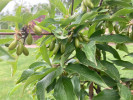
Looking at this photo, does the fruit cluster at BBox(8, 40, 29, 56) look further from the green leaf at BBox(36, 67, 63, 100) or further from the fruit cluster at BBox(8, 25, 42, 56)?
the green leaf at BBox(36, 67, 63, 100)

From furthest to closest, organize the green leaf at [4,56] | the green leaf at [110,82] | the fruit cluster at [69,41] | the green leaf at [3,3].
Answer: the green leaf at [110,82] → the fruit cluster at [69,41] → the green leaf at [3,3] → the green leaf at [4,56]

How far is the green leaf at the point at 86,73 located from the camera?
0.67 m

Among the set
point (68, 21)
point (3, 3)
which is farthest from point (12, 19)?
point (68, 21)

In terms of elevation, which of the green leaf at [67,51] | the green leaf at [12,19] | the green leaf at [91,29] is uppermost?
the green leaf at [12,19]

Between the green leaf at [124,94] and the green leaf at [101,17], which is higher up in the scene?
the green leaf at [101,17]

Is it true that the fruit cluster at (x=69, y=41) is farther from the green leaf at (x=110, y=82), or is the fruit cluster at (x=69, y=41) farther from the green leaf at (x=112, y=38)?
the green leaf at (x=110, y=82)

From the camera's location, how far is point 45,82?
28.4 inches

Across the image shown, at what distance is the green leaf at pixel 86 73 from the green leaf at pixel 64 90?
0.21 feet

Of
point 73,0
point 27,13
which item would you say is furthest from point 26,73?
point 73,0

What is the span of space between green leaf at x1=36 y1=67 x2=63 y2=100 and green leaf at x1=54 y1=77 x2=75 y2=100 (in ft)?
0.19

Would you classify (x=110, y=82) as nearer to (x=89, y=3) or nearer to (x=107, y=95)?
(x=107, y=95)

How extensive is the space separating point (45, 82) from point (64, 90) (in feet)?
0.29

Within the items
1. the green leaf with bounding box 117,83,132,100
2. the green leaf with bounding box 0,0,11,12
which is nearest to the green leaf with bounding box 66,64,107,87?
the green leaf with bounding box 117,83,132,100

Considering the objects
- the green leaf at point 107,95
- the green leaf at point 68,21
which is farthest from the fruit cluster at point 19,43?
the green leaf at point 107,95
